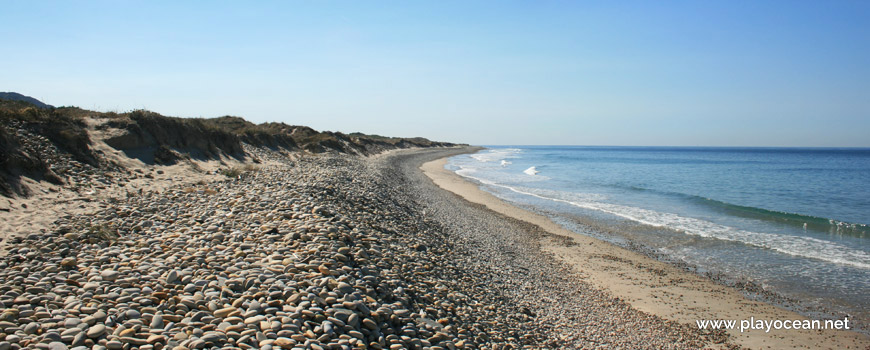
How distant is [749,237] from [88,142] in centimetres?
2392

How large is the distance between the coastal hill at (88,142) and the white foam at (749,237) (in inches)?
774

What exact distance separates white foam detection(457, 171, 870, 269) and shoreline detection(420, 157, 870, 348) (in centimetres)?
484

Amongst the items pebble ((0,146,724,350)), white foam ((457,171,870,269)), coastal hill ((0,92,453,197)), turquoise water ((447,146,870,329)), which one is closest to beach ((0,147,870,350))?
pebble ((0,146,724,350))

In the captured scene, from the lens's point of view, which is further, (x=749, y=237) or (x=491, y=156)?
(x=491, y=156)

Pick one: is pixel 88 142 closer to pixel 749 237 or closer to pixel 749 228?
pixel 749 237

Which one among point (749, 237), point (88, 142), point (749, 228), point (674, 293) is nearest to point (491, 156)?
point (749, 228)

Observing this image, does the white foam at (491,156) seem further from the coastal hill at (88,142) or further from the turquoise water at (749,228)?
the coastal hill at (88,142)

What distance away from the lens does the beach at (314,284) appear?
14.7 ft

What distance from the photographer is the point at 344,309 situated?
5.02 m

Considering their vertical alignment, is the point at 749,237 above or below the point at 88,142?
below

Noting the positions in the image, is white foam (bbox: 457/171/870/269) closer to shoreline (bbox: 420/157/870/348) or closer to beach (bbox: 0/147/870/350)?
shoreline (bbox: 420/157/870/348)

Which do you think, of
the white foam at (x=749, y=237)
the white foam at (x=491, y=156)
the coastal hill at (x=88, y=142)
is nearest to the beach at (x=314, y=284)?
the coastal hill at (x=88, y=142)

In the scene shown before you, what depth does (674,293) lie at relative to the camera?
974 centimetres

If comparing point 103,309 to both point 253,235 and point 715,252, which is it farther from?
point 715,252
